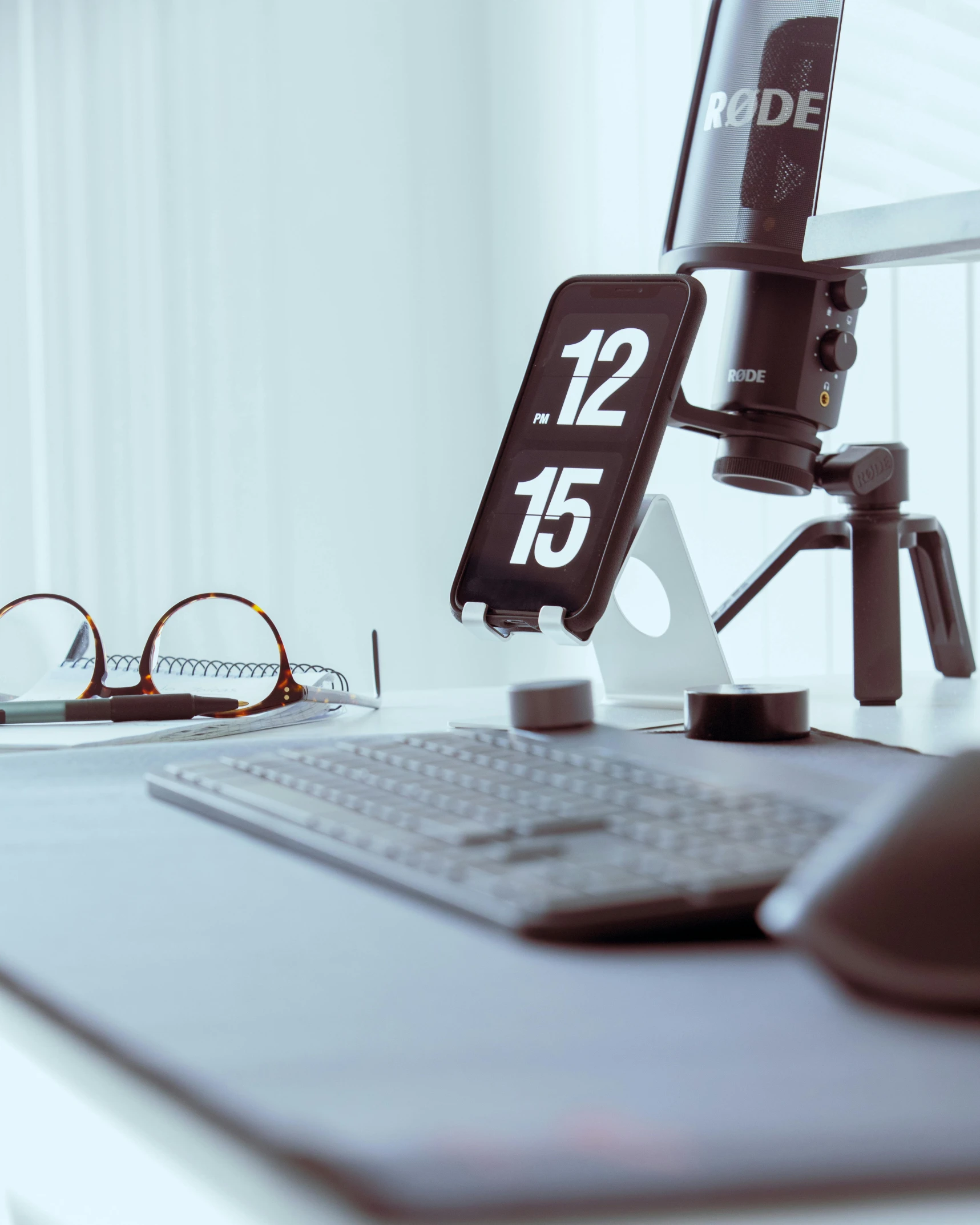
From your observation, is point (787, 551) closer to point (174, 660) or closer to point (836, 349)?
point (836, 349)

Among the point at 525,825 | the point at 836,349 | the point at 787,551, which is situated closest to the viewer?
the point at 525,825

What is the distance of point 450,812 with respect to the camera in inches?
17.3

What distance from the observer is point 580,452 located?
0.94m

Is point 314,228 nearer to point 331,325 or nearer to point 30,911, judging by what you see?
point 331,325

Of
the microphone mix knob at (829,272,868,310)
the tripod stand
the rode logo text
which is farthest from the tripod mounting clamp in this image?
the rode logo text

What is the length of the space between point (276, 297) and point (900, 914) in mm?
2706

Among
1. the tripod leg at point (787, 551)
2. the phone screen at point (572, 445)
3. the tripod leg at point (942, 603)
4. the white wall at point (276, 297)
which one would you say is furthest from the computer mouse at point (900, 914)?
the white wall at point (276, 297)

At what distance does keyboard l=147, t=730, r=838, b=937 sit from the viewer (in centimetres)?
33

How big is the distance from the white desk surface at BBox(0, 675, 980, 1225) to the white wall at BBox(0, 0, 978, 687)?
239 centimetres

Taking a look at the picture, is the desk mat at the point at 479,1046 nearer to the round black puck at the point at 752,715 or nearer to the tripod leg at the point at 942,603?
the round black puck at the point at 752,715

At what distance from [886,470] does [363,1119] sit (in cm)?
94

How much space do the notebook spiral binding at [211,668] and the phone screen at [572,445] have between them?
0.21 meters

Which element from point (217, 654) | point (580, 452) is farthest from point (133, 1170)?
point (217, 654)

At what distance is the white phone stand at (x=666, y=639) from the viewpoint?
3.31 ft
